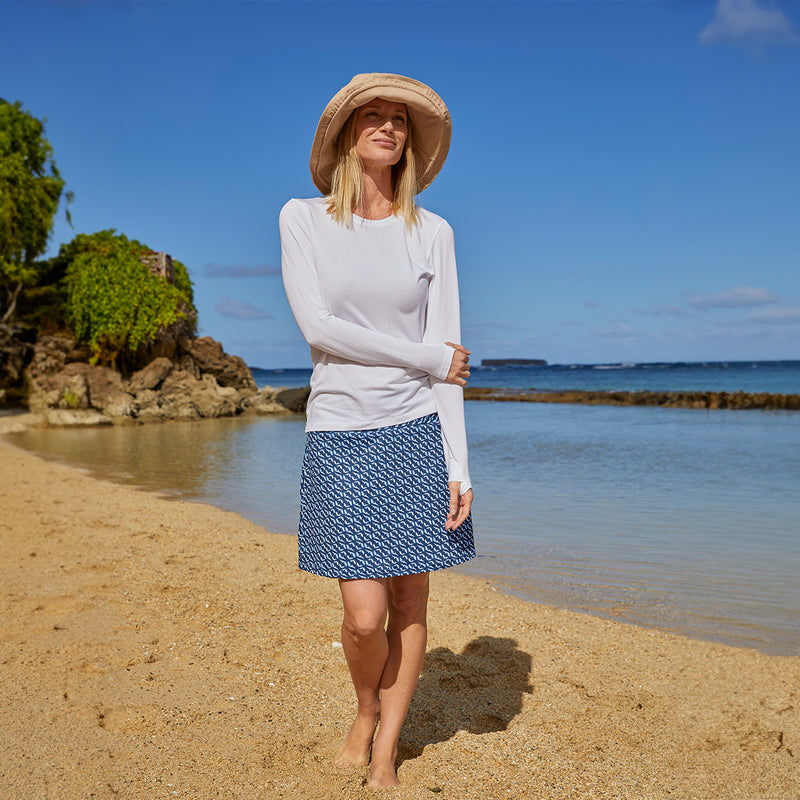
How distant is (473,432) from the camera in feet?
60.1

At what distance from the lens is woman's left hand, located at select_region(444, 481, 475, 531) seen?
90.6 inches

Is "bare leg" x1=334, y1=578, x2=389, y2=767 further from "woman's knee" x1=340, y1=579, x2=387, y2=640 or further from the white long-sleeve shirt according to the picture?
the white long-sleeve shirt

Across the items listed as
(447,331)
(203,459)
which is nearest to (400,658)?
(447,331)

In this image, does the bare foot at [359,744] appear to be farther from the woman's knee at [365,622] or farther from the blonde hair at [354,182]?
the blonde hair at [354,182]

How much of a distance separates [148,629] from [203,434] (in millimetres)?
14032

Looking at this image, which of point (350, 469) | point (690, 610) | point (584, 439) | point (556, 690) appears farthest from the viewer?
point (584, 439)

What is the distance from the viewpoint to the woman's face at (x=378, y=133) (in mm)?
2340

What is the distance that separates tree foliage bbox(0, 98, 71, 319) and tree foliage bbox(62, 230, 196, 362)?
1.43 m

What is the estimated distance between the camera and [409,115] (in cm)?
Result: 244

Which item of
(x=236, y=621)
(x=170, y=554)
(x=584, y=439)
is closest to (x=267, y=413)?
(x=584, y=439)

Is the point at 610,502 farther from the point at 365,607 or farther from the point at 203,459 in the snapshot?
the point at 203,459

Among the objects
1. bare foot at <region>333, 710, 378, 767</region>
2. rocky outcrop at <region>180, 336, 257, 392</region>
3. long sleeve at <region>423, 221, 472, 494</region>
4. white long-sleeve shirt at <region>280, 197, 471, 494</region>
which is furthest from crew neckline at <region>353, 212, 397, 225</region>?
rocky outcrop at <region>180, 336, 257, 392</region>

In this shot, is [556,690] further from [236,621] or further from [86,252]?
[86,252]

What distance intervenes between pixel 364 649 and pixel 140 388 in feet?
71.0
